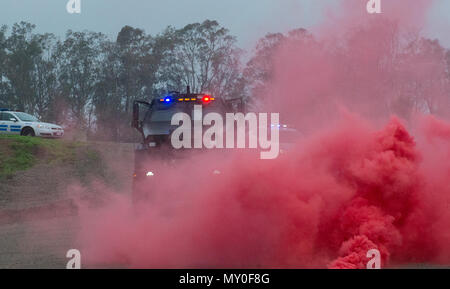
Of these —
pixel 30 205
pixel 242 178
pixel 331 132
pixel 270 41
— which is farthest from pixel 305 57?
pixel 30 205

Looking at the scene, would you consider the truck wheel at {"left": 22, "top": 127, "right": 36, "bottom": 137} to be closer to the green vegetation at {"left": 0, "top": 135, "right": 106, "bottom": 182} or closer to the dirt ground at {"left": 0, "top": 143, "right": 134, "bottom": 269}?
the dirt ground at {"left": 0, "top": 143, "right": 134, "bottom": 269}

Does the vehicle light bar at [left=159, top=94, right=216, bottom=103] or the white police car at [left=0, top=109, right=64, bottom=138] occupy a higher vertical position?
the white police car at [left=0, top=109, right=64, bottom=138]

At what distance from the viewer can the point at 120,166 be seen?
29.3 meters

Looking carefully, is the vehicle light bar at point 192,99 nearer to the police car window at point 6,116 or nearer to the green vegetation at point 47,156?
the green vegetation at point 47,156

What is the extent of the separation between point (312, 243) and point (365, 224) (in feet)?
2.51

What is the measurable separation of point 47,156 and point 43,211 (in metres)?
8.82

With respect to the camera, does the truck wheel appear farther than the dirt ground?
Yes

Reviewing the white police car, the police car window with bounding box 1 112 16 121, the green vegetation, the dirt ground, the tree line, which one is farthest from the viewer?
the tree line

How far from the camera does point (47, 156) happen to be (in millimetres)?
27859

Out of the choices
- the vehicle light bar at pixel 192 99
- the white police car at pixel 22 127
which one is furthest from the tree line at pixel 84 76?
the vehicle light bar at pixel 192 99

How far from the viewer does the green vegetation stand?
84.9 feet

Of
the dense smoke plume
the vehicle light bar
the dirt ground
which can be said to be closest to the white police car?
the dirt ground

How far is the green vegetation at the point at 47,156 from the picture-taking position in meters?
25.9

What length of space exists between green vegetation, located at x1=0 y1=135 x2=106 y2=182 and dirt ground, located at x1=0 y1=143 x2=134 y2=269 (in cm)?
49
